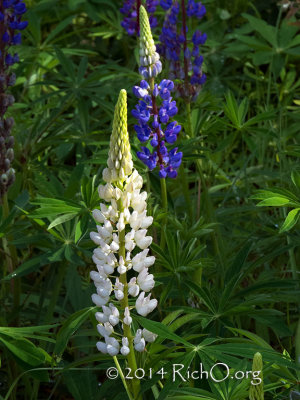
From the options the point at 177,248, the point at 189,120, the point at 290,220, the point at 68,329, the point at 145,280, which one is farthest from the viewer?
the point at 189,120

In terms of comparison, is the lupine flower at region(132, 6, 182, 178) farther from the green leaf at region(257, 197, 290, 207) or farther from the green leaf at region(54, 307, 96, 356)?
the green leaf at region(54, 307, 96, 356)

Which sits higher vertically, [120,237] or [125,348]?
[120,237]

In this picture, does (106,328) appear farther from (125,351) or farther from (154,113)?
(154,113)

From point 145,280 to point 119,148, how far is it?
344mm

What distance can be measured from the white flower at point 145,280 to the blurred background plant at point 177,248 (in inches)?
3.7

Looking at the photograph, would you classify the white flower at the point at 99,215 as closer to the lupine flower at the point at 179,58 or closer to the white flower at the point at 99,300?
the white flower at the point at 99,300

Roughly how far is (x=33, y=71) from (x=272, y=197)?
2.50m

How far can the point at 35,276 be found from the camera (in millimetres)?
3262

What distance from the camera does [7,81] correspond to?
9.27ft

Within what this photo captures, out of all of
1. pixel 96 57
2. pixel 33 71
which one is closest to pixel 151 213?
pixel 33 71

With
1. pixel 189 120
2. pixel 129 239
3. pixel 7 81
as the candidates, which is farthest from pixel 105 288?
pixel 189 120

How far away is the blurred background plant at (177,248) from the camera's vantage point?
2.03m

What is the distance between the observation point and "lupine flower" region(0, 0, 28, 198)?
2.74m

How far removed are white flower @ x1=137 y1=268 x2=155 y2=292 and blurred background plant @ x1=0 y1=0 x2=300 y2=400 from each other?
0.10 metres
